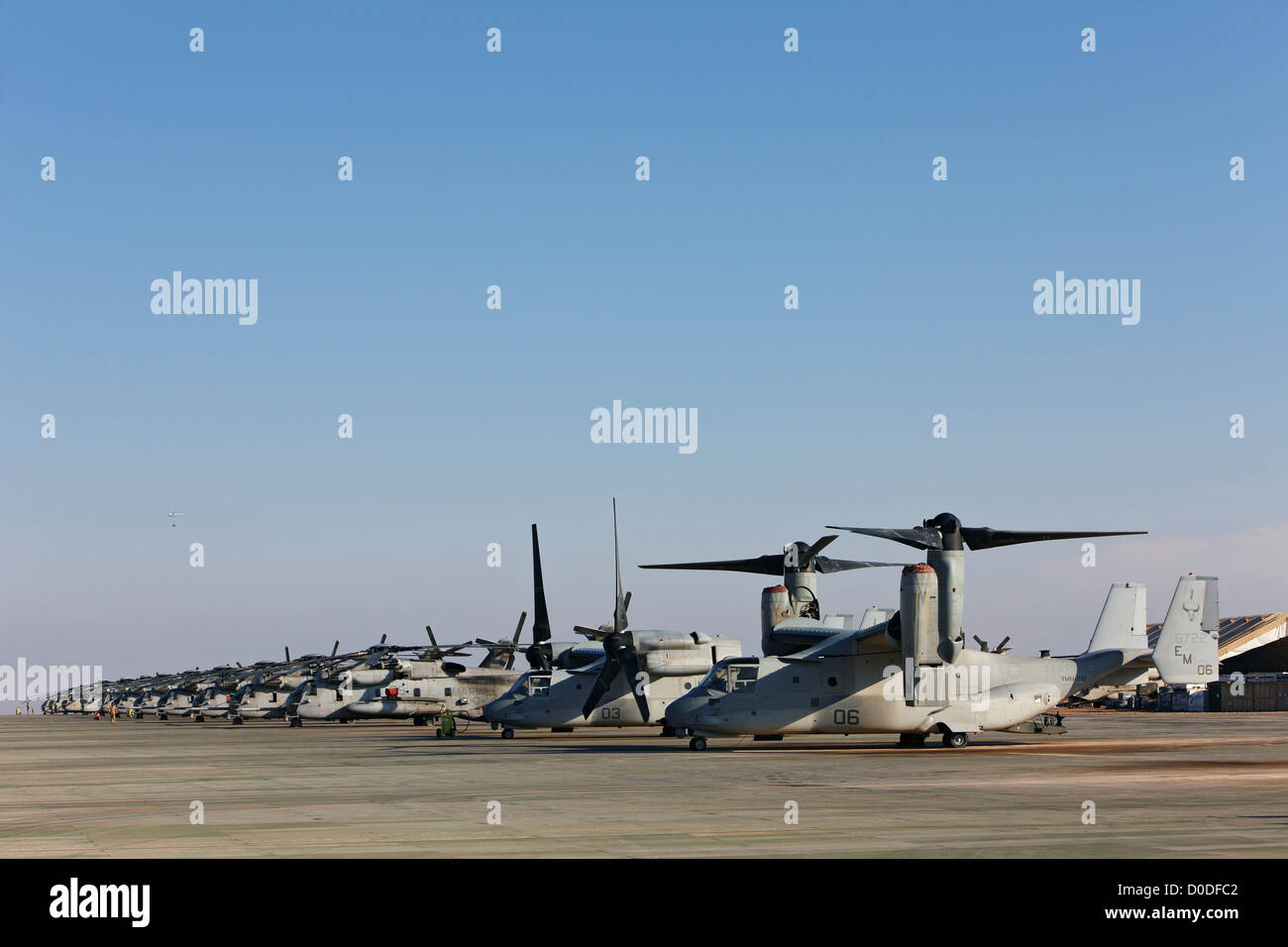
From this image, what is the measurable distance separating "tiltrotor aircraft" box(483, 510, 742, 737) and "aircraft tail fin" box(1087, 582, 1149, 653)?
15.7 m

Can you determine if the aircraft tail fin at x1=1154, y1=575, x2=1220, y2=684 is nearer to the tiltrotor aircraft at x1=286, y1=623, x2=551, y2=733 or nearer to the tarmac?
the tarmac

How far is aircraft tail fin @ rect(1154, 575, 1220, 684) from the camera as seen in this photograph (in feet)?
160

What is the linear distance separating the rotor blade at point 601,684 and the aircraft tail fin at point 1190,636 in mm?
20897

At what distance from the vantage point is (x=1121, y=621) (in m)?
55.0

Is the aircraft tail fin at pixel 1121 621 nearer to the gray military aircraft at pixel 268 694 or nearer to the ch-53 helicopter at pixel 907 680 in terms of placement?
the ch-53 helicopter at pixel 907 680

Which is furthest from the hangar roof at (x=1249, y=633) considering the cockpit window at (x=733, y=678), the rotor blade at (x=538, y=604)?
the cockpit window at (x=733, y=678)

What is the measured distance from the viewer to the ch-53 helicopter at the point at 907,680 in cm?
3966

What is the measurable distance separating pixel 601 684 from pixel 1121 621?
73.1ft

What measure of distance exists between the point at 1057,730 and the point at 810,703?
17.1m

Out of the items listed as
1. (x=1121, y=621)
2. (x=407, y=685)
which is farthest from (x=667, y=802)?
(x=407, y=685)

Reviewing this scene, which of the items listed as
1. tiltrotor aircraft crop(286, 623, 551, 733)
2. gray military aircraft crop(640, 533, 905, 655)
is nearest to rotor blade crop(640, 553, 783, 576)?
gray military aircraft crop(640, 533, 905, 655)
